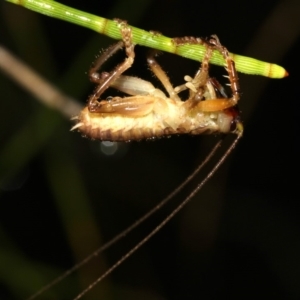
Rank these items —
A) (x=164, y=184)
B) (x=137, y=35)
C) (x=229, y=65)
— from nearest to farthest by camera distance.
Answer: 1. (x=137, y=35)
2. (x=229, y=65)
3. (x=164, y=184)

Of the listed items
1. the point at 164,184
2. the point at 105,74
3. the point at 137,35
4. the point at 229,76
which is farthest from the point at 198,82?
the point at 164,184

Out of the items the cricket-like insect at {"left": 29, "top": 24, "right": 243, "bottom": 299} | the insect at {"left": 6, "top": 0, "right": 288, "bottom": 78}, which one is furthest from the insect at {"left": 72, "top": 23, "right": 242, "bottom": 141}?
the insect at {"left": 6, "top": 0, "right": 288, "bottom": 78}

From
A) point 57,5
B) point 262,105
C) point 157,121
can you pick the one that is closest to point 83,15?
point 57,5

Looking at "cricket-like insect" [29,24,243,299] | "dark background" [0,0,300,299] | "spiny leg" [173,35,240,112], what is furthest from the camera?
"dark background" [0,0,300,299]

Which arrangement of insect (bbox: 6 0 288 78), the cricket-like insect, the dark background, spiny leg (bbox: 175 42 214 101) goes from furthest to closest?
the dark background
the cricket-like insect
spiny leg (bbox: 175 42 214 101)
insect (bbox: 6 0 288 78)

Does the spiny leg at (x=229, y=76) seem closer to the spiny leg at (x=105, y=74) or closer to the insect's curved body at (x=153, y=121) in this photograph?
the insect's curved body at (x=153, y=121)

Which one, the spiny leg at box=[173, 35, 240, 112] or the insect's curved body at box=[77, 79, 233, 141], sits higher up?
the spiny leg at box=[173, 35, 240, 112]

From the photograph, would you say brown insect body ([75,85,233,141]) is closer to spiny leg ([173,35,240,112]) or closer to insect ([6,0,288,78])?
spiny leg ([173,35,240,112])

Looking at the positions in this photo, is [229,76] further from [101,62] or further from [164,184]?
[164,184]

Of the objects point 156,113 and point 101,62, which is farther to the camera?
point 156,113
